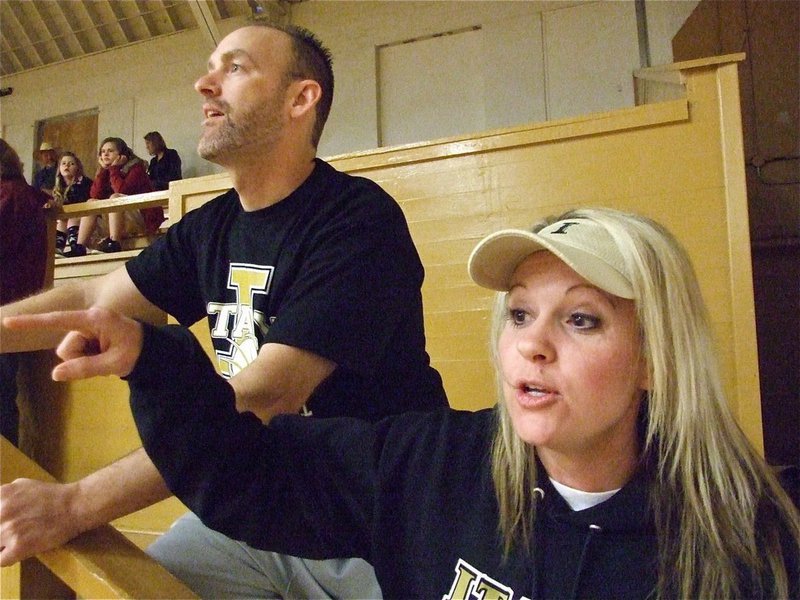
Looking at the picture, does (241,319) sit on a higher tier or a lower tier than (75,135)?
lower

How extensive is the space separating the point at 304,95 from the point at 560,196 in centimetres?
114

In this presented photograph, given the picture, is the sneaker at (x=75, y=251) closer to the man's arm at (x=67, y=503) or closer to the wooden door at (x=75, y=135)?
the wooden door at (x=75, y=135)

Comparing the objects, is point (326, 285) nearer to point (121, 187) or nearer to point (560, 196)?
point (560, 196)

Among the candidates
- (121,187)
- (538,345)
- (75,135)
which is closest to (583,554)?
(538,345)

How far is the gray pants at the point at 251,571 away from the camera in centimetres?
102

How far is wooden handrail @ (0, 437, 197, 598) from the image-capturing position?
682 millimetres

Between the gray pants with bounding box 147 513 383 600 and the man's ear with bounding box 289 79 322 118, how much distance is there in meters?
0.91

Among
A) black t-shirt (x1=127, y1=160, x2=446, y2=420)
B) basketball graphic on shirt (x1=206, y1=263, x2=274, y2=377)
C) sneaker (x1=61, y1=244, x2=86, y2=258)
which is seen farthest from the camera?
sneaker (x1=61, y1=244, x2=86, y2=258)

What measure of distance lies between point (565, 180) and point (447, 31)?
3.65m

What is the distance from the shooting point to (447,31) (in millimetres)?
5281

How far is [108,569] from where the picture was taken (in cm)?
71

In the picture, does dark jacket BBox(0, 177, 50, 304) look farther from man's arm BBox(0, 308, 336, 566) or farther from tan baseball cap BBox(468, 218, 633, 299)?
tan baseball cap BBox(468, 218, 633, 299)

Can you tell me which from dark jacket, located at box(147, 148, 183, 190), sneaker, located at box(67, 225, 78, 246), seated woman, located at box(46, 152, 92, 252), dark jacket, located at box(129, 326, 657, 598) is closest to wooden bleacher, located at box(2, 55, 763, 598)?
dark jacket, located at box(129, 326, 657, 598)

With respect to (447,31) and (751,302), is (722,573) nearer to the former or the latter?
(751,302)
